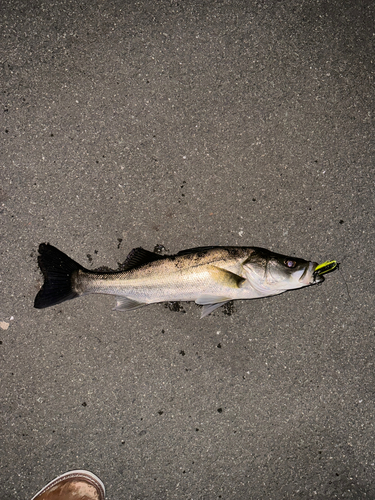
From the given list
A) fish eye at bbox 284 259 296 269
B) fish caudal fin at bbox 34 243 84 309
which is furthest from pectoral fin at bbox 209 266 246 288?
fish caudal fin at bbox 34 243 84 309

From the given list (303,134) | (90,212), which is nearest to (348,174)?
(303,134)

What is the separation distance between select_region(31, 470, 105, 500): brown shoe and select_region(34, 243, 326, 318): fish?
7.77 ft

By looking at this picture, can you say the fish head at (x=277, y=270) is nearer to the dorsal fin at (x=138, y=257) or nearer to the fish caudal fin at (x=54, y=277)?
the dorsal fin at (x=138, y=257)

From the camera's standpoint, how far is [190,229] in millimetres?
3846

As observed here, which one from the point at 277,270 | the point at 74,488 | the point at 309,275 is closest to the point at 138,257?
the point at 277,270

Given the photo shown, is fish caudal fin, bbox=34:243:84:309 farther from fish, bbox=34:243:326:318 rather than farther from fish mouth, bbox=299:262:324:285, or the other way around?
fish mouth, bbox=299:262:324:285

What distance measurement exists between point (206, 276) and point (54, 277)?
1718mm

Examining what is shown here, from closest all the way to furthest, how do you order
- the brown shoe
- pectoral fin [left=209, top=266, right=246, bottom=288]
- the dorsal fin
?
pectoral fin [left=209, top=266, right=246, bottom=288]
the dorsal fin
the brown shoe

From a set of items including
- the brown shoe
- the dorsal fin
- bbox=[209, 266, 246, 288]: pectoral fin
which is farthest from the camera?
the brown shoe

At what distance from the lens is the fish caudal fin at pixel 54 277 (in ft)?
11.5

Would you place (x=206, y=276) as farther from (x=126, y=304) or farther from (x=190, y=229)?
(x=126, y=304)

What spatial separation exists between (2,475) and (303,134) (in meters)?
5.64

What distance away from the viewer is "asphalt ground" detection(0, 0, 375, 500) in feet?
12.5

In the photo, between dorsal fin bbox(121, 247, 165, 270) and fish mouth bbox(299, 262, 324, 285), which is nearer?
fish mouth bbox(299, 262, 324, 285)
